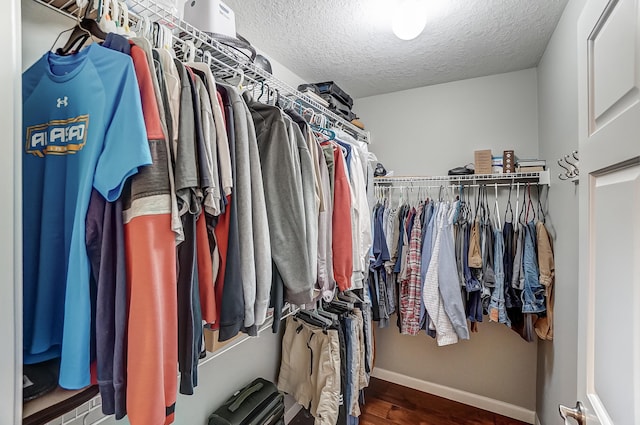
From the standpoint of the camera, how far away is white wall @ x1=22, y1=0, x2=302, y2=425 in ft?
1.42

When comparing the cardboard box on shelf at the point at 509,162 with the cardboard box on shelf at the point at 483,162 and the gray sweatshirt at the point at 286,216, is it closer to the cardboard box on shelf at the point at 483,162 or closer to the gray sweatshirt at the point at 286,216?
the cardboard box on shelf at the point at 483,162

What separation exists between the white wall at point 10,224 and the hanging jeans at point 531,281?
221 cm

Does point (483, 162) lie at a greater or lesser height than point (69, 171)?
greater

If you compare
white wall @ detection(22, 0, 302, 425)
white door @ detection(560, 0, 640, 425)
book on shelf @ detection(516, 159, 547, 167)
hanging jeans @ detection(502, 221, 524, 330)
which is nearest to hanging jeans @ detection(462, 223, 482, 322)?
hanging jeans @ detection(502, 221, 524, 330)

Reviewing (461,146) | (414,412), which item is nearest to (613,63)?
(461,146)

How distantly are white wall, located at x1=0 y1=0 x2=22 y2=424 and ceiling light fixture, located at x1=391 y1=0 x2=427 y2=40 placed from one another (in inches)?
54.8

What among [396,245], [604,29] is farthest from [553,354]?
[604,29]

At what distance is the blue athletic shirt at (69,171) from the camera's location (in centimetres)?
60

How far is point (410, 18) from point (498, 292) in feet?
5.59

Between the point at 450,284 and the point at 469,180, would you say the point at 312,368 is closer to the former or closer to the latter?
the point at 450,284

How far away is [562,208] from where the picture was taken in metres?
A: 1.57

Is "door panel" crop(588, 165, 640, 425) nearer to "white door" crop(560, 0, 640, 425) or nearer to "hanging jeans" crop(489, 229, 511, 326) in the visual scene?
"white door" crop(560, 0, 640, 425)

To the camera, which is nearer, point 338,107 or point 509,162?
point 509,162

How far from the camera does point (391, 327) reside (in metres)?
2.67
